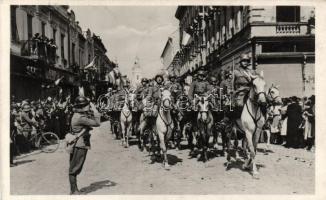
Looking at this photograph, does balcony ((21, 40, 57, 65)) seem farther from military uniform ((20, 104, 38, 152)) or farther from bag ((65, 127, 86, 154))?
bag ((65, 127, 86, 154))

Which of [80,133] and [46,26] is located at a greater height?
[46,26]

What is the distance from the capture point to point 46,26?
47.0 feet

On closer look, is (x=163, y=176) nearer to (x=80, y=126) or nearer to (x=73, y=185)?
(x=73, y=185)

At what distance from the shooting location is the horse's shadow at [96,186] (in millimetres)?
6723

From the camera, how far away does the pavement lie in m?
6.92

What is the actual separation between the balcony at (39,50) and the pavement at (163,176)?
4001 mm

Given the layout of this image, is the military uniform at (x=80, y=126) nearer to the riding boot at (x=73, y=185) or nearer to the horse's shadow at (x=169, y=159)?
the riding boot at (x=73, y=185)

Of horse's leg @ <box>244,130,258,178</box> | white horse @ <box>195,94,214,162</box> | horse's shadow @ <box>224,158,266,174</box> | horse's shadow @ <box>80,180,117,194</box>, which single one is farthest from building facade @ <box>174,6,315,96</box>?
horse's shadow @ <box>80,180,117,194</box>

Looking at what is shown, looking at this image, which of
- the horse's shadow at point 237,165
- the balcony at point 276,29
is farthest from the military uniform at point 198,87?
the balcony at point 276,29

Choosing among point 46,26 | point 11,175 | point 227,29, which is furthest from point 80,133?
point 227,29

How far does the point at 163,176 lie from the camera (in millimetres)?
7582

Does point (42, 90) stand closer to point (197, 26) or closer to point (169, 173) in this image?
point (169, 173)

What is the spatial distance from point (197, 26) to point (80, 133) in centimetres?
1787

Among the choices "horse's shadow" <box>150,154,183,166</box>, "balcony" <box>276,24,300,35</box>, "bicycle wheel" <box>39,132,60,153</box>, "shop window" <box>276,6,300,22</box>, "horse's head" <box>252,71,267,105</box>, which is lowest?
"horse's shadow" <box>150,154,183,166</box>
